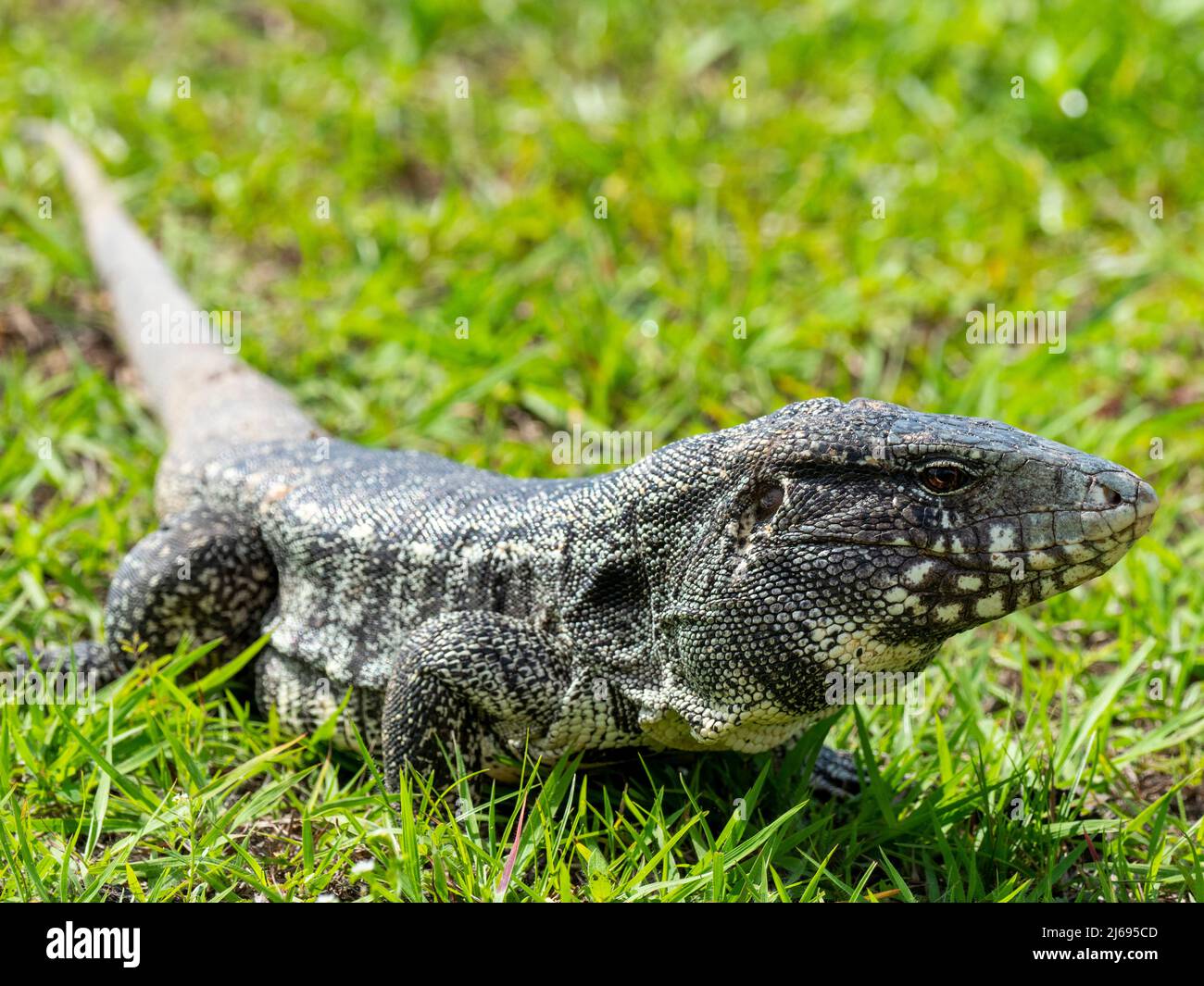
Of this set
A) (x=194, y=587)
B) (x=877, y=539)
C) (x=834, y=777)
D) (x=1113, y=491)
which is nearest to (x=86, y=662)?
(x=194, y=587)

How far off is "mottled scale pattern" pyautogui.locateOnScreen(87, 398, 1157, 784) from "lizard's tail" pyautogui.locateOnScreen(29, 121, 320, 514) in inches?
21.0

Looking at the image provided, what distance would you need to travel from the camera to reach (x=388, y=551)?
17.8 feet

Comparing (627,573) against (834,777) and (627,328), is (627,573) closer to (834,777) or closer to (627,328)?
(834,777)

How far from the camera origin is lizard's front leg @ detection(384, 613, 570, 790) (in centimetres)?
487

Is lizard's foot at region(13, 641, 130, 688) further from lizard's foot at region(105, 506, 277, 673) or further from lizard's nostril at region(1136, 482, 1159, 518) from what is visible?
lizard's nostril at region(1136, 482, 1159, 518)

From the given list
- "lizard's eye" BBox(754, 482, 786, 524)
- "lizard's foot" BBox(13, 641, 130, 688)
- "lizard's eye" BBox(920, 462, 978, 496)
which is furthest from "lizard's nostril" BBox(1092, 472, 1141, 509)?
"lizard's foot" BBox(13, 641, 130, 688)

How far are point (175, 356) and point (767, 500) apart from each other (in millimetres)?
4249

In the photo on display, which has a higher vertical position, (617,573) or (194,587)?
(617,573)

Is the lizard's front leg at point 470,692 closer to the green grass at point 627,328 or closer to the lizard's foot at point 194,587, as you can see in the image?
the green grass at point 627,328

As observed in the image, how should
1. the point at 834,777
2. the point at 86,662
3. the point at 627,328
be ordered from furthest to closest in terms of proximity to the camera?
the point at 627,328 → the point at 86,662 → the point at 834,777

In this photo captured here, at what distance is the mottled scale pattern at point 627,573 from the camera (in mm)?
4273

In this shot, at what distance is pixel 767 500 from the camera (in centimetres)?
451

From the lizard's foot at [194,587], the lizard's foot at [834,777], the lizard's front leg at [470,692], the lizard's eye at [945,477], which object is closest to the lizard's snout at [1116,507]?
the lizard's eye at [945,477]
